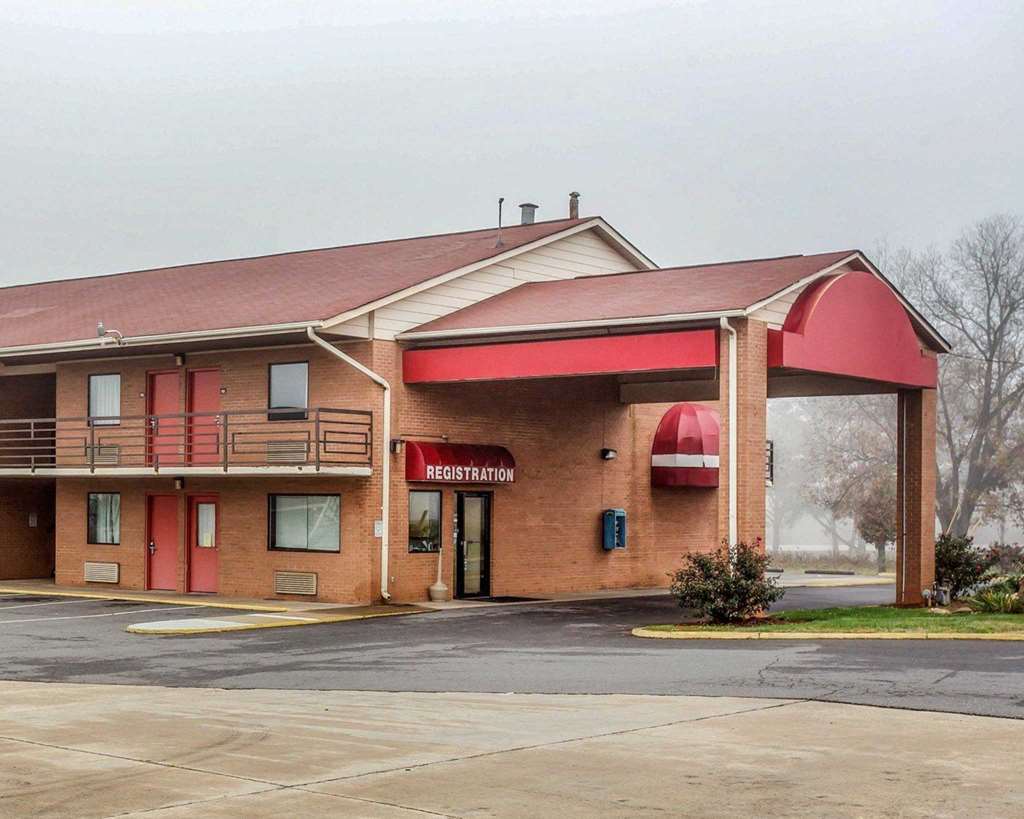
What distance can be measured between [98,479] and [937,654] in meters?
20.1

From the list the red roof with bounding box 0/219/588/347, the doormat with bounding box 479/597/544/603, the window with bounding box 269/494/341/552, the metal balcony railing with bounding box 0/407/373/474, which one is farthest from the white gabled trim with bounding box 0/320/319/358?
the doormat with bounding box 479/597/544/603

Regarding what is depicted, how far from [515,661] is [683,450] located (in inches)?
671

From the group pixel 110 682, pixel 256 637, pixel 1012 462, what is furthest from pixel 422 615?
pixel 1012 462

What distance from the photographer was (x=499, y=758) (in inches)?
415

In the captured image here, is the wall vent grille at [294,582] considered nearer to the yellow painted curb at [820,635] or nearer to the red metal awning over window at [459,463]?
the red metal awning over window at [459,463]

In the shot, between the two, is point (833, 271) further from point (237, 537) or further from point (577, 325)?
point (237, 537)

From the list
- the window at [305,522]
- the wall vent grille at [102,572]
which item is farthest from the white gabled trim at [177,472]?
the wall vent grille at [102,572]

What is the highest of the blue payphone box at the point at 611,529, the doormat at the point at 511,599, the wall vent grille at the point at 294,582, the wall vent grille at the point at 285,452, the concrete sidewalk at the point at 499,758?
the wall vent grille at the point at 285,452

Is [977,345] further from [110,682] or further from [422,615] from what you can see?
[110,682]

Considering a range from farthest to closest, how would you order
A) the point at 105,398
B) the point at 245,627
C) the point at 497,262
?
the point at 105,398
the point at 497,262
the point at 245,627

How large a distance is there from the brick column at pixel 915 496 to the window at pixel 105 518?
16.1 meters

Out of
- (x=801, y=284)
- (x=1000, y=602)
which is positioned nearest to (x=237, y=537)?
(x=801, y=284)

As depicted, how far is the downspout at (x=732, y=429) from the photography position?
2308 cm

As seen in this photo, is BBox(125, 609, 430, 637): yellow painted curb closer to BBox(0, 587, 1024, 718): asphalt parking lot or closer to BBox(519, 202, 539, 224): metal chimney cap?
BBox(0, 587, 1024, 718): asphalt parking lot
